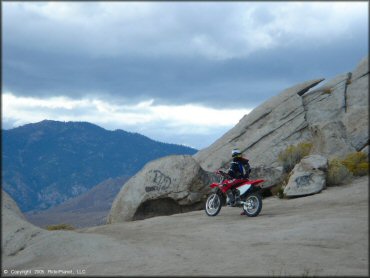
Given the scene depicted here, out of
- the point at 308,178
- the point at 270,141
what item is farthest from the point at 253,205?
the point at 270,141

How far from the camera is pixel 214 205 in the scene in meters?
18.8

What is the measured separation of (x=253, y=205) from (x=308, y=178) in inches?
178

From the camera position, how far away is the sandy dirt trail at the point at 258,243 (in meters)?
9.95

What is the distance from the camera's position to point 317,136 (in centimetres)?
2573

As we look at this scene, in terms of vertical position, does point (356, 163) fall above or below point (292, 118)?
below

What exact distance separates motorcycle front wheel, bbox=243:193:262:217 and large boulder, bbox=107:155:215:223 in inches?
230

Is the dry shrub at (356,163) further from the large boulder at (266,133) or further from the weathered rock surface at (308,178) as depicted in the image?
the large boulder at (266,133)

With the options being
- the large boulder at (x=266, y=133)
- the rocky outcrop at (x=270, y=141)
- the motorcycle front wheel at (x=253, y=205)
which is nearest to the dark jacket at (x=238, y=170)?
the motorcycle front wheel at (x=253, y=205)

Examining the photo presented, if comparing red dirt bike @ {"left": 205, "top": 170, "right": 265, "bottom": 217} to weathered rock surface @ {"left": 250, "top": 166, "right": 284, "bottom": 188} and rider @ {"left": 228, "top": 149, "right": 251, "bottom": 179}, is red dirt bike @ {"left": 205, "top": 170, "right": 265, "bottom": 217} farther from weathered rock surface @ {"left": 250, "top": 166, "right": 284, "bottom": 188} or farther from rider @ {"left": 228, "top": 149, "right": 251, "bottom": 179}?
weathered rock surface @ {"left": 250, "top": 166, "right": 284, "bottom": 188}

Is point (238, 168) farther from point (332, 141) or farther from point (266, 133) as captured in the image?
point (266, 133)

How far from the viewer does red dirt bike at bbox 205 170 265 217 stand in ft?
57.0

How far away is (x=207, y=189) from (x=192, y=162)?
58.3 inches

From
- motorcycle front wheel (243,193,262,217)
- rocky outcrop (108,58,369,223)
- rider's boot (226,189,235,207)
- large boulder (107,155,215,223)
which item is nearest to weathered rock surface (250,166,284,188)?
rocky outcrop (108,58,369,223)

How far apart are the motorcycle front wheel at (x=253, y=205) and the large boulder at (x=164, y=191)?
230 inches
